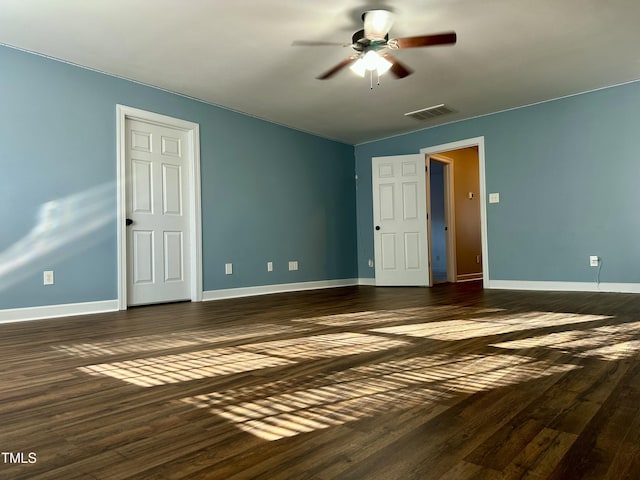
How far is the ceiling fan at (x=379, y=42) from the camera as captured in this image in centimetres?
322

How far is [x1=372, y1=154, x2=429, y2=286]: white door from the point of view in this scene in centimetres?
657

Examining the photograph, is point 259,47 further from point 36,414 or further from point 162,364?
point 36,414

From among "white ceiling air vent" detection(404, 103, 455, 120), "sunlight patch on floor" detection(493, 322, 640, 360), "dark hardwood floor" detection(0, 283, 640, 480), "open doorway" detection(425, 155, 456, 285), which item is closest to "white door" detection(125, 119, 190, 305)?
"dark hardwood floor" detection(0, 283, 640, 480)

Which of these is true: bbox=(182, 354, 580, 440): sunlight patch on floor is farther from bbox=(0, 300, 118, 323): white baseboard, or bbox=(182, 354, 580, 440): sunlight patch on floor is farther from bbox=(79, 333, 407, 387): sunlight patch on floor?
bbox=(0, 300, 118, 323): white baseboard

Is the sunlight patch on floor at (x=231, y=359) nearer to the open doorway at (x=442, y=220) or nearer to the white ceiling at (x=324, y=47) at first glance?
the white ceiling at (x=324, y=47)

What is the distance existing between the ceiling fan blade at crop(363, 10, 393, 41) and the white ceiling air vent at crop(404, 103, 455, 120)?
2389mm

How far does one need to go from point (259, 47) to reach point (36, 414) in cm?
342

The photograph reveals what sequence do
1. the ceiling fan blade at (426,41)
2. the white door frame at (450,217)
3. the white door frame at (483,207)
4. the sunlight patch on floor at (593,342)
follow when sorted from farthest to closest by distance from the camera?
the white door frame at (450,217) < the white door frame at (483,207) < the ceiling fan blade at (426,41) < the sunlight patch on floor at (593,342)

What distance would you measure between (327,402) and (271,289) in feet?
14.8

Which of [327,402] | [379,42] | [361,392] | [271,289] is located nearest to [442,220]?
[271,289]

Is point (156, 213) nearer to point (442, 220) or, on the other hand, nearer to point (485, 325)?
point (485, 325)

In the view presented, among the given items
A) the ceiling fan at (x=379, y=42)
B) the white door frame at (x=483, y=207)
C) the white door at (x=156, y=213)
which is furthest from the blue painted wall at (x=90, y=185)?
the white door frame at (x=483, y=207)

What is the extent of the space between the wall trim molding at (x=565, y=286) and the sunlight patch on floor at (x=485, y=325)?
6.91 feet

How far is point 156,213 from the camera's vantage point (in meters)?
4.81
